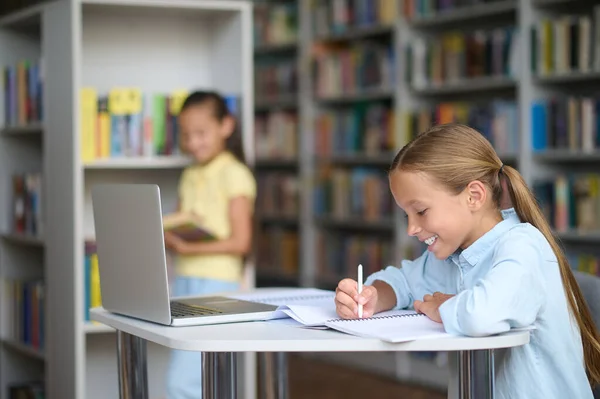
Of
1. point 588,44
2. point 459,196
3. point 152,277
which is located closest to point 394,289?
point 459,196

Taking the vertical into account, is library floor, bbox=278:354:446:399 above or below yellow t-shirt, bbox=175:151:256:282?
below

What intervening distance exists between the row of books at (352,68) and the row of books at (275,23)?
342mm

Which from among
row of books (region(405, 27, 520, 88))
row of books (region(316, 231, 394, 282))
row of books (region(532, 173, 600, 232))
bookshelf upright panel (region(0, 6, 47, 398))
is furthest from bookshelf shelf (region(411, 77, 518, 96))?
bookshelf upright panel (region(0, 6, 47, 398))

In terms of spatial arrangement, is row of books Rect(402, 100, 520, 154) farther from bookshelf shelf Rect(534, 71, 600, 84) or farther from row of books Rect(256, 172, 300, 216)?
row of books Rect(256, 172, 300, 216)

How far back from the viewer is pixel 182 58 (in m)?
3.98

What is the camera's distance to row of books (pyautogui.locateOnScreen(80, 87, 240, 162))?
141 inches

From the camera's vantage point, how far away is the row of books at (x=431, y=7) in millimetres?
5054

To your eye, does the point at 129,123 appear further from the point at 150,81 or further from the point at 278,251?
the point at 278,251

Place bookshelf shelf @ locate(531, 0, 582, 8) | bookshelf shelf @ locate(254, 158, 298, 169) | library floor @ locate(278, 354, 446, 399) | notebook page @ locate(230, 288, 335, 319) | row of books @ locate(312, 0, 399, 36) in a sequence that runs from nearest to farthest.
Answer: notebook page @ locate(230, 288, 335, 319) < bookshelf shelf @ locate(531, 0, 582, 8) < library floor @ locate(278, 354, 446, 399) < row of books @ locate(312, 0, 399, 36) < bookshelf shelf @ locate(254, 158, 298, 169)

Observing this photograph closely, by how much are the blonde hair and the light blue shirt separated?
41mm

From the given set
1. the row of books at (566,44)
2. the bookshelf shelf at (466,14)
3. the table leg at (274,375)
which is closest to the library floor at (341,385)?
the row of books at (566,44)

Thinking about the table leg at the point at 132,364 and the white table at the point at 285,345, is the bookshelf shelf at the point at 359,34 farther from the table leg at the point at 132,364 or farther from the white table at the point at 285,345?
the white table at the point at 285,345

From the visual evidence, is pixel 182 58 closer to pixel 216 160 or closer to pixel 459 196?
pixel 216 160

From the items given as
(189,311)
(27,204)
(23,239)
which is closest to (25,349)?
(23,239)
